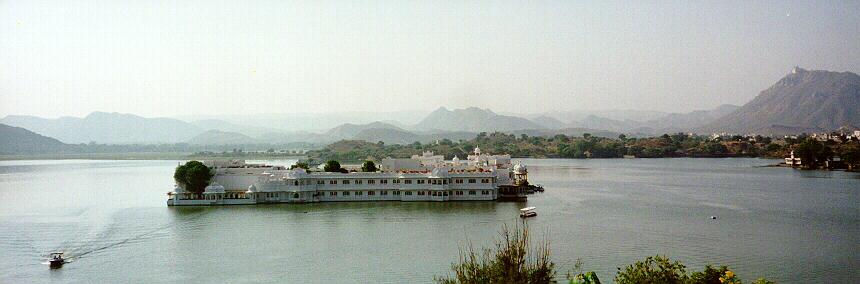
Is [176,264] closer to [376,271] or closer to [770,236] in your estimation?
[376,271]

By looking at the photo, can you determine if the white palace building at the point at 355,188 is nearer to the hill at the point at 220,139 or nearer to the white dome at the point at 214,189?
the white dome at the point at 214,189

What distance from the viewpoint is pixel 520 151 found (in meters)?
68.1

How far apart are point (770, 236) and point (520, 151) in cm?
5238

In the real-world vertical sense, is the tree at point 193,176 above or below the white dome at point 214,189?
above

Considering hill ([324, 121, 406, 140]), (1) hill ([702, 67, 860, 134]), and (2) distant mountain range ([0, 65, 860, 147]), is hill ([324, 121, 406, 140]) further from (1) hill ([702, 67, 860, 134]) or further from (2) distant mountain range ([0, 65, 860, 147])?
(1) hill ([702, 67, 860, 134])

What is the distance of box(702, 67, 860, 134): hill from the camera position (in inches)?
5738

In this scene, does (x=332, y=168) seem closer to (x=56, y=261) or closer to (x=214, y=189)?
(x=214, y=189)

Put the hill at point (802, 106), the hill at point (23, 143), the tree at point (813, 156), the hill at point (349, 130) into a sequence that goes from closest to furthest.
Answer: the tree at point (813, 156) < the hill at point (23, 143) < the hill at point (802, 106) < the hill at point (349, 130)

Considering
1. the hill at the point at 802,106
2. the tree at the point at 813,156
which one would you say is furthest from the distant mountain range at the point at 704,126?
the tree at the point at 813,156

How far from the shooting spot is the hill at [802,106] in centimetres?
14575

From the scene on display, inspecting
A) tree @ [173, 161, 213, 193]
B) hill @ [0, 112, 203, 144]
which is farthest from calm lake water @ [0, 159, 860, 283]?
hill @ [0, 112, 203, 144]

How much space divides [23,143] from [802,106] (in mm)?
149777

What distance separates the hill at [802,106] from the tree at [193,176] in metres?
130

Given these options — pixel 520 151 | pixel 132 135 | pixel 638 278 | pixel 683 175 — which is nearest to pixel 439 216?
pixel 638 278
